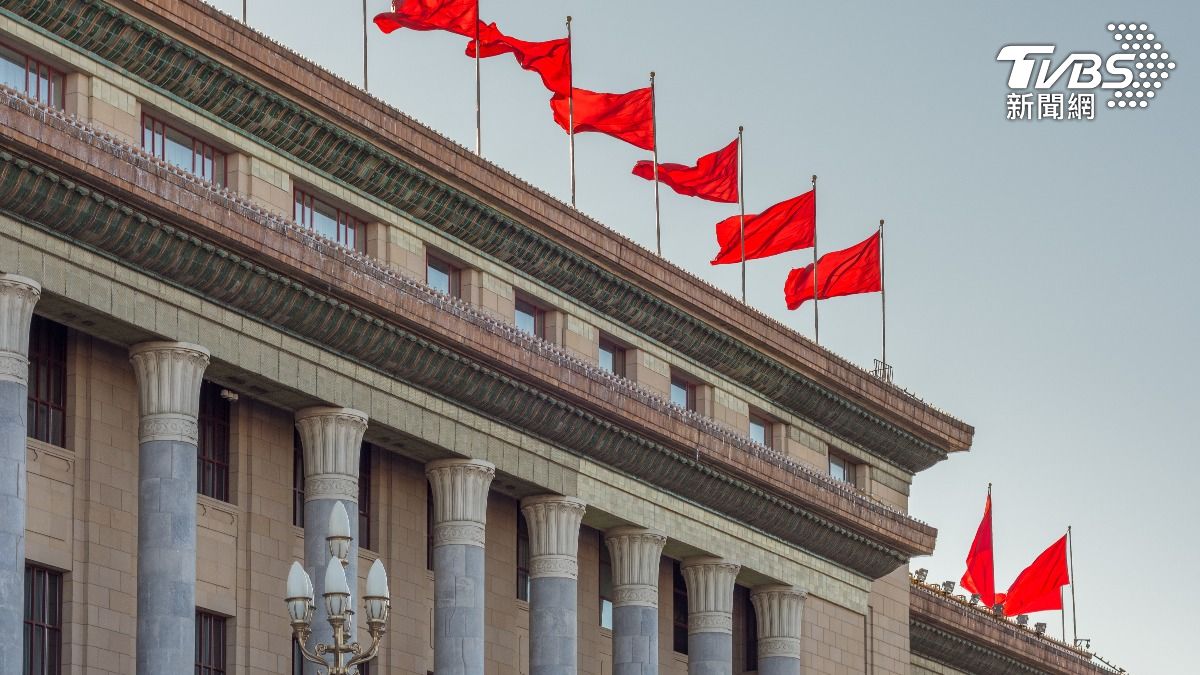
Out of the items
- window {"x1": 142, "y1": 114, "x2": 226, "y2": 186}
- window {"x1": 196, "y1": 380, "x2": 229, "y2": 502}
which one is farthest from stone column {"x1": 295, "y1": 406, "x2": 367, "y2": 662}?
window {"x1": 142, "y1": 114, "x2": 226, "y2": 186}

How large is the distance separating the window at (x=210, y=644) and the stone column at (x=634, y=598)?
11.5 m

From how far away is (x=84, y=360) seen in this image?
4547 centimetres

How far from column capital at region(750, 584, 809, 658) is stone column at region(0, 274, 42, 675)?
24001 millimetres

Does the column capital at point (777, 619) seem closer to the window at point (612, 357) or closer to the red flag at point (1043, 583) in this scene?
the window at point (612, 357)

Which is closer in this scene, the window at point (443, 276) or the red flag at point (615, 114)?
the window at point (443, 276)

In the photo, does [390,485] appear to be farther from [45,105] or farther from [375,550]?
[45,105]

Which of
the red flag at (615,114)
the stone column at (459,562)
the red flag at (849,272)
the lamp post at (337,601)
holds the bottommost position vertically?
the lamp post at (337,601)

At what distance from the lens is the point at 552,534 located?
54.3 m

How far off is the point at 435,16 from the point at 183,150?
7.44m

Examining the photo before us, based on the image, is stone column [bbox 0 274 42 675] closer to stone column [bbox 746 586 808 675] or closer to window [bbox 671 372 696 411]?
window [bbox 671 372 696 411]

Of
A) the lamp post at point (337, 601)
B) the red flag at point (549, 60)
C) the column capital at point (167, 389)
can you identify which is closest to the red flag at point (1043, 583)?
the red flag at point (549, 60)

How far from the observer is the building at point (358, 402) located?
145ft

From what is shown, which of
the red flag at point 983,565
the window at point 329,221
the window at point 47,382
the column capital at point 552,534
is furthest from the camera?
the red flag at point 983,565

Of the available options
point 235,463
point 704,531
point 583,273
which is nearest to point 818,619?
point 704,531
